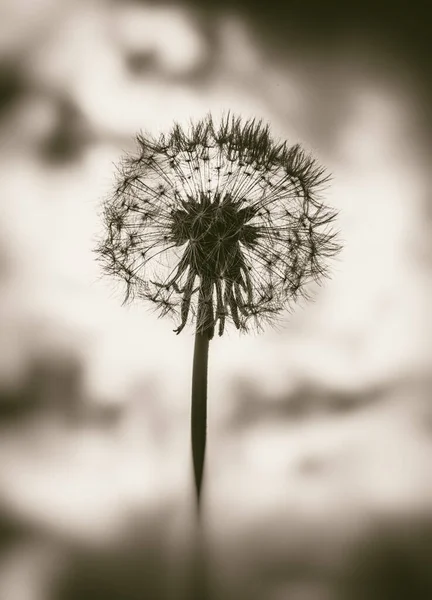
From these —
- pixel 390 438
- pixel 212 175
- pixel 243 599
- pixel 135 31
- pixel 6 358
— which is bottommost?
pixel 243 599

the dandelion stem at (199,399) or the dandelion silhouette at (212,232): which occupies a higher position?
the dandelion silhouette at (212,232)

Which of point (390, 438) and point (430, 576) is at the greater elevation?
point (390, 438)

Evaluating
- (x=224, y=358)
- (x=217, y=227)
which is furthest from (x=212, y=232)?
(x=224, y=358)

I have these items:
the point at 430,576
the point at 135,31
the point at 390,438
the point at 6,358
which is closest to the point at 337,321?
the point at 390,438

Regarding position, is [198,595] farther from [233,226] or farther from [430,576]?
[233,226]

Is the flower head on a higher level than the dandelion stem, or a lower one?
higher
